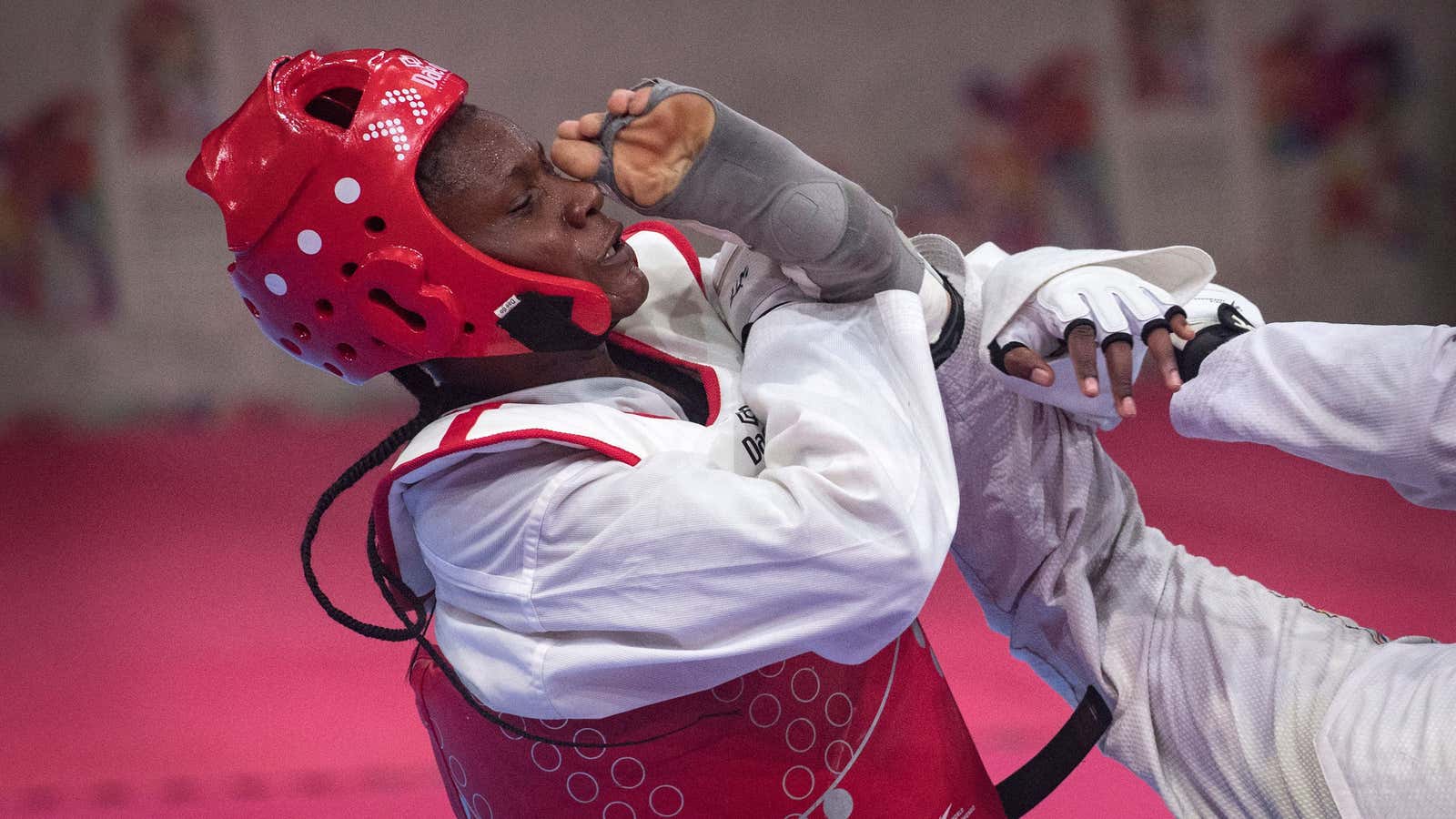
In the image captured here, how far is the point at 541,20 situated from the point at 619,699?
209 inches

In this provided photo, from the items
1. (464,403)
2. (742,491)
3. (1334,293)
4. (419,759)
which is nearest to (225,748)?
(419,759)

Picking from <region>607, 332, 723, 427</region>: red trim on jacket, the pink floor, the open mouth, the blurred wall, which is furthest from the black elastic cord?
the blurred wall

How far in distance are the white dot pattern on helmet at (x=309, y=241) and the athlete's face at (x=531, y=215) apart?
17cm

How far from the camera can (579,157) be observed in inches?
72.6

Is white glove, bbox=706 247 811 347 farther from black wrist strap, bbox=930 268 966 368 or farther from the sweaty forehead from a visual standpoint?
the sweaty forehead

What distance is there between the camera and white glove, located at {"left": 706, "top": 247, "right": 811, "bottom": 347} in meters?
2.04

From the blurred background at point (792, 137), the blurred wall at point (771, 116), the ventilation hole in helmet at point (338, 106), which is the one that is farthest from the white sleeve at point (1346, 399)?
the blurred wall at point (771, 116)

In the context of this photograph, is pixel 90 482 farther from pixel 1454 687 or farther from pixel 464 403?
pixel 1454 687

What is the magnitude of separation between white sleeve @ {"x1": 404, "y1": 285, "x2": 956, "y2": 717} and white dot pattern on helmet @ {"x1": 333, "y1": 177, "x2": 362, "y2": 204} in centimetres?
50

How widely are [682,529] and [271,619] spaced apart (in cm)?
316

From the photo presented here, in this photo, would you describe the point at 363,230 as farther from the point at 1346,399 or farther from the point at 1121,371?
the point at 1346,399

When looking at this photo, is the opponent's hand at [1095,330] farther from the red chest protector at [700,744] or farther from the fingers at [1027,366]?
the red chest protector at [700,744]

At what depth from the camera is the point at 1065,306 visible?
73.8 inches

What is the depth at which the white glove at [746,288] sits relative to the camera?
6.71 feet
